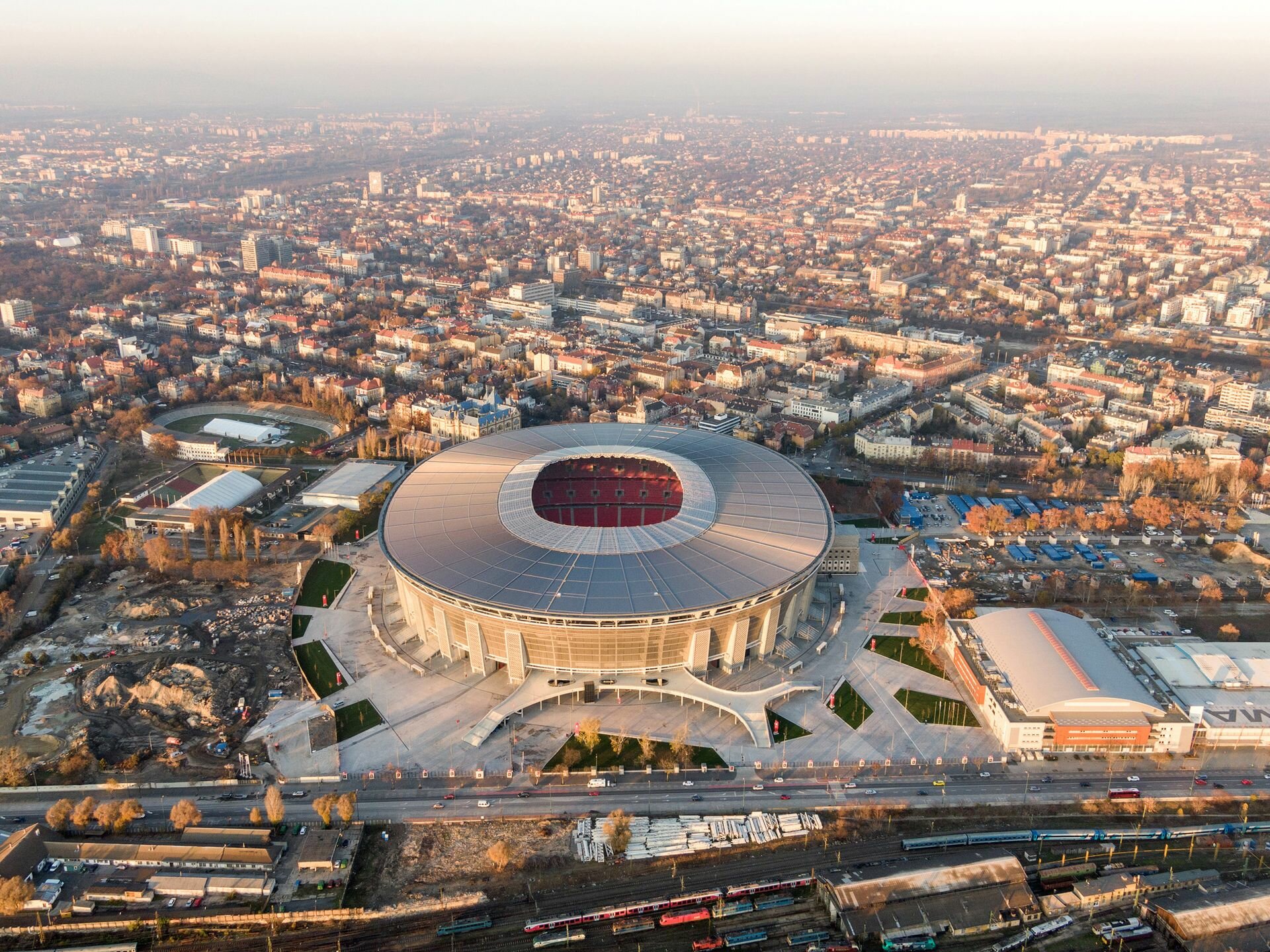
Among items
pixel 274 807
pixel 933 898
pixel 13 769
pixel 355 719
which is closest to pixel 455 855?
pixel 274 807

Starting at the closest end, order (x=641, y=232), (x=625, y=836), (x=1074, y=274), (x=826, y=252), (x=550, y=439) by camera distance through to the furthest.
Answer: (x=625, y=836)
(x=550, y=439)
(x=1074, y=274)
(x=826, y=252)
(x=641, y=232)

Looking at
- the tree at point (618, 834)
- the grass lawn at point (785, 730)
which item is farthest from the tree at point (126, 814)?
the grass lawn at point (785, 730)

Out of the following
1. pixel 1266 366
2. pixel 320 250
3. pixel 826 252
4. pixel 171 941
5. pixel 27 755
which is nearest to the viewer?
pixel 171 941

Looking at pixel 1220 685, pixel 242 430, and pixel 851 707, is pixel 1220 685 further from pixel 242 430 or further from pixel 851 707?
pixel 242 430

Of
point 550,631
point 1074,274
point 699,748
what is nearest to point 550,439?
point 550,631

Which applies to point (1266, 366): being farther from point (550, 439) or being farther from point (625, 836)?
point (625, 836)

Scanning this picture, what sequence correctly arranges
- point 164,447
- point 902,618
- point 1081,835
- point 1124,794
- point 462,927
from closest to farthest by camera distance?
point 462,927
point 1081,835
point 1124,794
point 902,618
point 164,447
